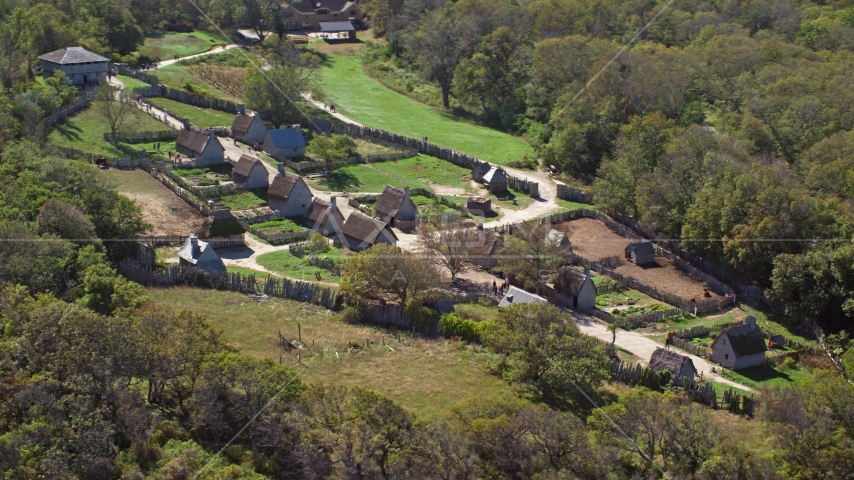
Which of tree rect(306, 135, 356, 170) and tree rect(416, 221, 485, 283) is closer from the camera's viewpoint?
tree rect(416, 221, 485, 283)

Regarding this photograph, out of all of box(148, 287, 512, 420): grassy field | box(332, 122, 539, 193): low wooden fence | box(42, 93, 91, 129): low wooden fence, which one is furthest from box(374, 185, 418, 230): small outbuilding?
box(42, 93, 91, 129): low wooden fence

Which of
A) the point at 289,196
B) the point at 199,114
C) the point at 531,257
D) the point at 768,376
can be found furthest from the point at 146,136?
the point at 768,376

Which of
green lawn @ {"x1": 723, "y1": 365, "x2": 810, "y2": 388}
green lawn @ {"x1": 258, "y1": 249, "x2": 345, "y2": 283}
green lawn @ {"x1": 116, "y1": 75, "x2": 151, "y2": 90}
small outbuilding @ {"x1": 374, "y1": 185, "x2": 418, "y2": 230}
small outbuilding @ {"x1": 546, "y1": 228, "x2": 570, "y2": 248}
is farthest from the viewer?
green lawn @ {"x1": 116, "y1": 75, "x2": 151, "y2": 90}

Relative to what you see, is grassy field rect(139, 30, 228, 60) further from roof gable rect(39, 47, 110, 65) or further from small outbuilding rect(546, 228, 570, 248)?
small outbuilding rect(546, 228, 570, 248)

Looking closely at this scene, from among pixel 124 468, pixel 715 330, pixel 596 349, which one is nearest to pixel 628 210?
pixel 715 330

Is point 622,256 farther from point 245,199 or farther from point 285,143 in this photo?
point 285,143

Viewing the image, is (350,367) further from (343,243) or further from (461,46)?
(461,46)

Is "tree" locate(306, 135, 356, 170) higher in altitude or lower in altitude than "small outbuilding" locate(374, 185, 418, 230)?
lower

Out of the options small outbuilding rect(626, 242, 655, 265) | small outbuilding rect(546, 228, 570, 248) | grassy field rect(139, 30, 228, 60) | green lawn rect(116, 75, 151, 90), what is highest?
small outbuilding rect(546, 228, 570, 248)
